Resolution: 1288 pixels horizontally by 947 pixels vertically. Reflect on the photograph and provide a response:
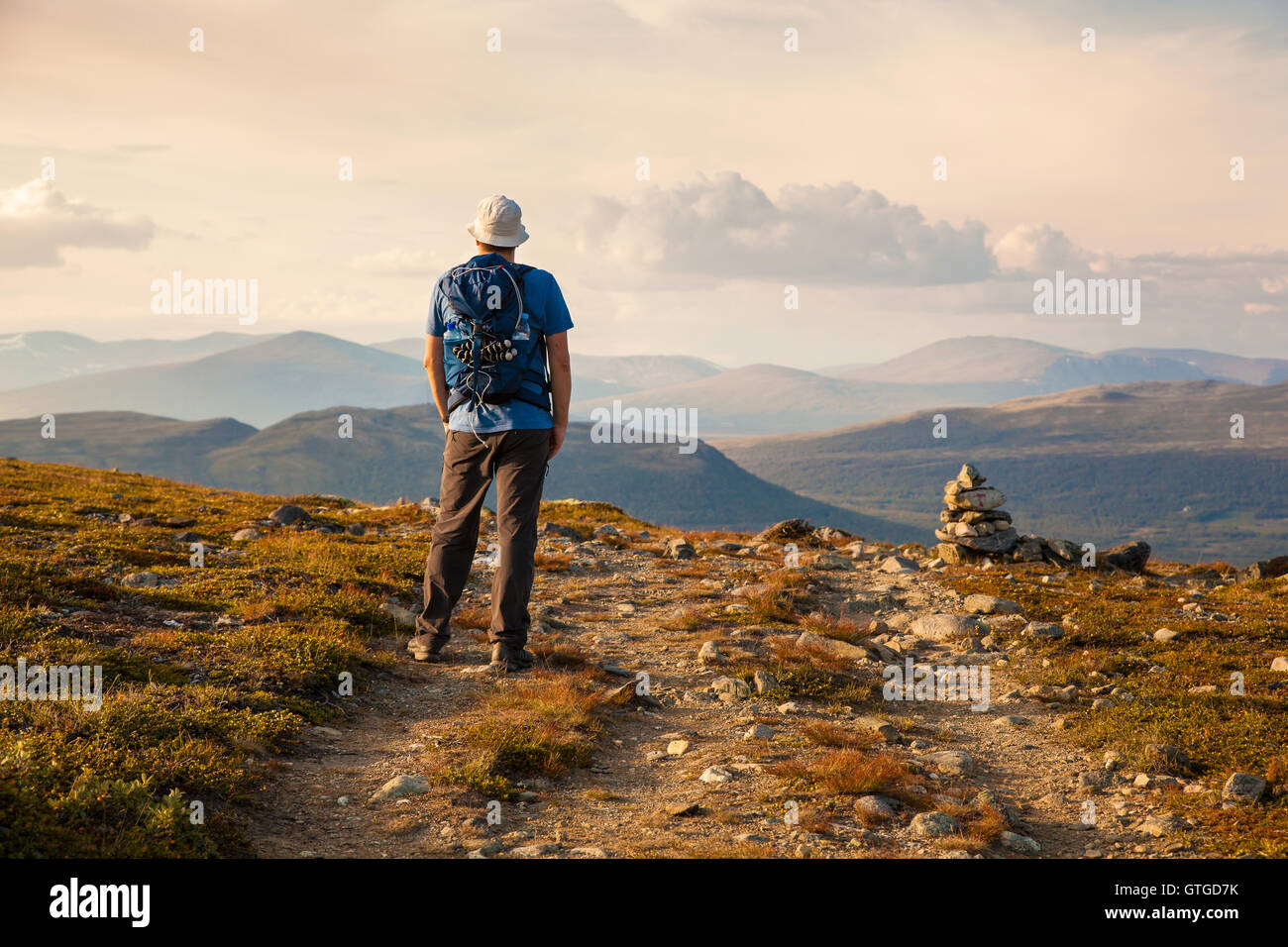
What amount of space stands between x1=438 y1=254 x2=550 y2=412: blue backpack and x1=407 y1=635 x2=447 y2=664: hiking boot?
2.98 metres

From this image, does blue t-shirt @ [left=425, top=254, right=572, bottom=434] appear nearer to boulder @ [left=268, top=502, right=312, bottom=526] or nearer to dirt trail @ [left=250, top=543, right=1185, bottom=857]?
dirt trail @ [left=250, top=543, right=1185, bottom=857]

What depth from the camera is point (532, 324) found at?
10.3 metres

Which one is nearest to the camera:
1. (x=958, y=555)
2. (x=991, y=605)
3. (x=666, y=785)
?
(x=666, y=785)

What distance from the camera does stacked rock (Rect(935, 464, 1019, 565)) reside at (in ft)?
74.2

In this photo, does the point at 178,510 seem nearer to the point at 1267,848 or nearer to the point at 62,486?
the point at 62,486

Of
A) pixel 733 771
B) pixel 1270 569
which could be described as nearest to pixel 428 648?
pixel 733 771

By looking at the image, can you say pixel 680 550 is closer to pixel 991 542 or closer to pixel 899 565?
pixel 899 565

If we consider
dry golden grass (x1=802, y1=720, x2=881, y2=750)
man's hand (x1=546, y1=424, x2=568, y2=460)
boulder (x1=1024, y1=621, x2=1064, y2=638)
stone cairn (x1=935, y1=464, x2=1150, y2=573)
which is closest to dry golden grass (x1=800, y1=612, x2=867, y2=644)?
boulder (x1=1024, y1=621, x2=1064, y2=638)

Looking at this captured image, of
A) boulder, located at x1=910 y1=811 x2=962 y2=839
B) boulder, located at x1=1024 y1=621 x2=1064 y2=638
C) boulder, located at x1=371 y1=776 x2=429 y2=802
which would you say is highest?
boulder, located at x1=371 y1=776 x2=429 y2=802

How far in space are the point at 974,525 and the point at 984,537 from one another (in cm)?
41

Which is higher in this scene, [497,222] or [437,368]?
[497,222]

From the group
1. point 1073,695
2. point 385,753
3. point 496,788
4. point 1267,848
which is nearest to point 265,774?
point 385,753
